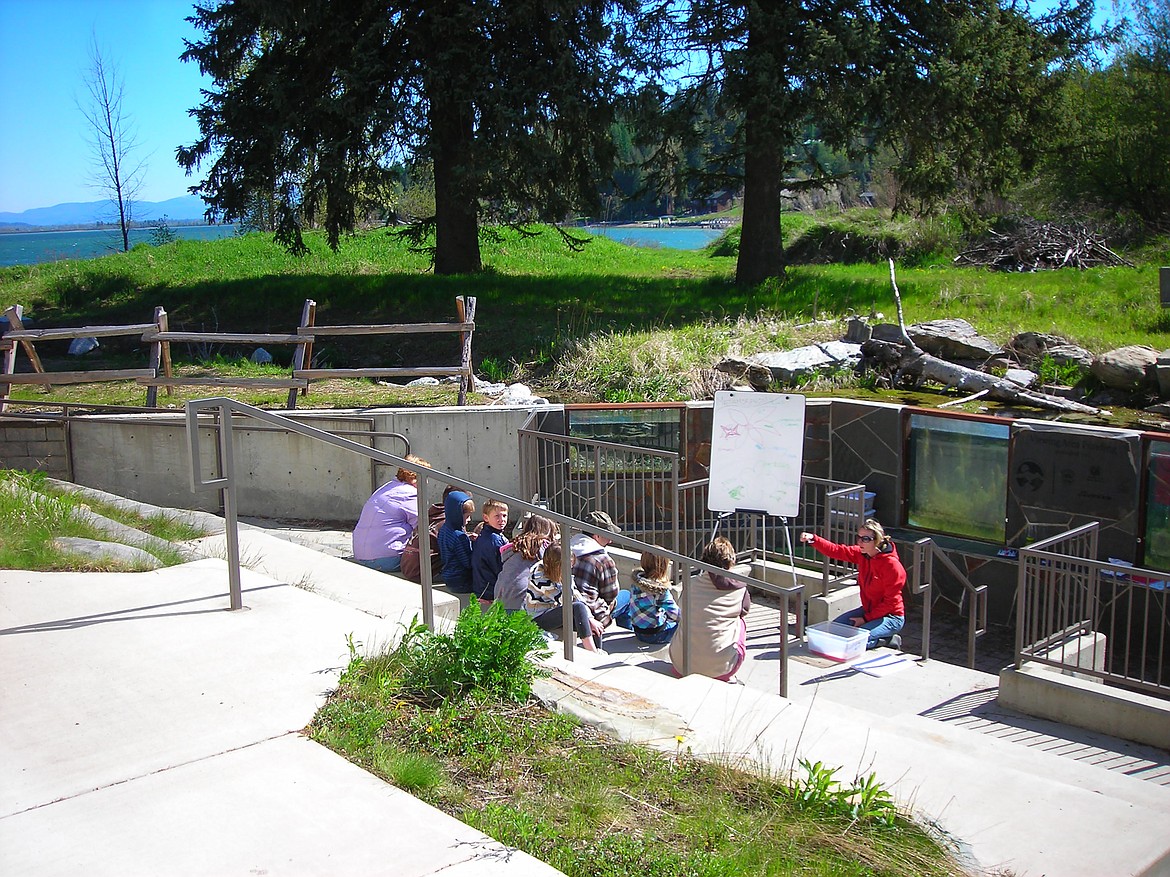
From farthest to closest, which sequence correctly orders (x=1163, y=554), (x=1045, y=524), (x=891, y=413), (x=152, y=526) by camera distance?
(x=891, y=413) < (x=1045, y=524) < (x=1163, y=554) < (x=152, y=526)

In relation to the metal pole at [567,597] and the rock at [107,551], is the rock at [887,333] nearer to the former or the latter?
the metal pole at [567,597]

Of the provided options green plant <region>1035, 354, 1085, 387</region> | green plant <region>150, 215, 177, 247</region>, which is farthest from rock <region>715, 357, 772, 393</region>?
green plant <region>150, 215, 177, 247</region>

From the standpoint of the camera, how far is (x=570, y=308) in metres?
16.6

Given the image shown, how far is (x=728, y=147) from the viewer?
738 inches

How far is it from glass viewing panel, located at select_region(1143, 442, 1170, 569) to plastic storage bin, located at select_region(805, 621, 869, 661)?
3329mm

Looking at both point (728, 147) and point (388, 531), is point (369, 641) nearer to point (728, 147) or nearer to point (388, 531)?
point (388, 531)

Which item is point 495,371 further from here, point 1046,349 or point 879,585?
point 1046,349

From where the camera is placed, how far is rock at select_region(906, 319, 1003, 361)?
1359cm

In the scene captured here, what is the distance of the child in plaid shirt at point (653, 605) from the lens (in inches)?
306

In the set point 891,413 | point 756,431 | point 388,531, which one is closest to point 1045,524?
point 891,413

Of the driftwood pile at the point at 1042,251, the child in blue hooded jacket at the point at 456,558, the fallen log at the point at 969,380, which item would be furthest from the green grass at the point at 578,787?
the driftwood pile at the point at 1042,251

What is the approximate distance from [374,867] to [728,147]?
1723 centimetres

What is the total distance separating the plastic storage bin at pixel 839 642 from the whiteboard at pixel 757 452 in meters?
1.66

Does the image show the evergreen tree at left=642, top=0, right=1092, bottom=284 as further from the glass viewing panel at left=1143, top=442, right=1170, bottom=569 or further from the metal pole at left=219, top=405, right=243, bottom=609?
the metal pole at left=219, top=405, right=243, bottom=609
